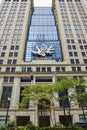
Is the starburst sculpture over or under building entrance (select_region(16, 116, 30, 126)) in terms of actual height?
over

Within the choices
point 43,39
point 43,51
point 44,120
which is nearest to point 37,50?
point 43,51

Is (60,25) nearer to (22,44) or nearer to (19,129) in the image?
(22,44)

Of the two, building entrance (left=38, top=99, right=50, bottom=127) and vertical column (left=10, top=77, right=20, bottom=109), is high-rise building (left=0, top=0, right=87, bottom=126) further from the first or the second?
building entrance (left=38, top=99, right=50, bottom=127)

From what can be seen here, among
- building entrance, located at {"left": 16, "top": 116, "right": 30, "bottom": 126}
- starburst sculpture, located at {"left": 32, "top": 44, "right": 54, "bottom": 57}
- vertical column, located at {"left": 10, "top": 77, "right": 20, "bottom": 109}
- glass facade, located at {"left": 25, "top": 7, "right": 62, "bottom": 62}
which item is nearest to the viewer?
building entrance, located at {"left": 16, "top": 116, "right": 30, "bottom": 126}

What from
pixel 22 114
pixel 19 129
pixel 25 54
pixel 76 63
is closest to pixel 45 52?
pixel 25 54

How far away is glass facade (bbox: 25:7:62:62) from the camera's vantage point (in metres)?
74.4

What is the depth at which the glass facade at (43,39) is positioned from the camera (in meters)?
74.4

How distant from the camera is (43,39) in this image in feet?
274

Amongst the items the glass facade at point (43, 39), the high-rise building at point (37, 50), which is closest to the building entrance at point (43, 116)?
the high-rise building at point (37, 50)

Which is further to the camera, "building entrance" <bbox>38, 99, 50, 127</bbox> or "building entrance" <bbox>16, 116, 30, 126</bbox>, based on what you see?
"building entrance" <bbox>16, 116, 30, 126</bbox>

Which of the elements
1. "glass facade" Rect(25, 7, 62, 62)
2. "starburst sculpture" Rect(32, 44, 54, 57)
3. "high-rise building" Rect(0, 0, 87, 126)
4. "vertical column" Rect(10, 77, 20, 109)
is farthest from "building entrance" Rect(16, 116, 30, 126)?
"starburst sculpture" Rect(32, 44, 54, 57)

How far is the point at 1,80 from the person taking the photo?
6272cm

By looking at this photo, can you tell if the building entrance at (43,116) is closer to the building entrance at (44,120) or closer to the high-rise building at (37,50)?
the building entrance at (44,120)

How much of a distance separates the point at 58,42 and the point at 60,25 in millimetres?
11827
